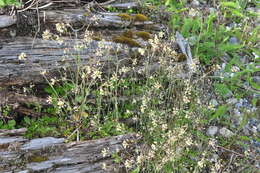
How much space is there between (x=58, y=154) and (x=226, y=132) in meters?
2.93

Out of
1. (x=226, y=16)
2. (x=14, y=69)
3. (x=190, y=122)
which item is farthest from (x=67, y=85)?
(x=226, y=16)

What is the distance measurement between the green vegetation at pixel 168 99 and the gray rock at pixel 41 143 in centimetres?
16

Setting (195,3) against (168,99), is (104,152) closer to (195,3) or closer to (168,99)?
(168,99)

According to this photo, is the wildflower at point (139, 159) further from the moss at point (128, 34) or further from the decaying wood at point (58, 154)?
the moss at point (128, 34)

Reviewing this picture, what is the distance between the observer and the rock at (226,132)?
499 centimetres

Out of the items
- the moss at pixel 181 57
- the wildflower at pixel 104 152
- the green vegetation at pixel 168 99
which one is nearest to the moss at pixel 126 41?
the green vegetation at pixel 168 99

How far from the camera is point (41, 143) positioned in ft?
12.4

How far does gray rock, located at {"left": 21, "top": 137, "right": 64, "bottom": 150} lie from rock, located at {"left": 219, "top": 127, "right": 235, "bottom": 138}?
2786 mm

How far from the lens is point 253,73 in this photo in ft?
20.2

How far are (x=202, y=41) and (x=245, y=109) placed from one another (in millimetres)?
1835

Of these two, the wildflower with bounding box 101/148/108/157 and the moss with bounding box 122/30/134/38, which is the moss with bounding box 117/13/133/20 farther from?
the wildflower with bounding box 101/148/108/157

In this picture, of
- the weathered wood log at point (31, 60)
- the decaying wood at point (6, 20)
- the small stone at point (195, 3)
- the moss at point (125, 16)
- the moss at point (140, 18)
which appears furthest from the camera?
the small stone at point (195, 3)

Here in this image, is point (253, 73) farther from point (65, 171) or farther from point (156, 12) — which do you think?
point (65, 171)

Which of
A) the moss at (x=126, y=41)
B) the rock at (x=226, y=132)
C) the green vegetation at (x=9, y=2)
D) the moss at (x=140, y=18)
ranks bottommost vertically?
the rock at (x=226, y=132)
